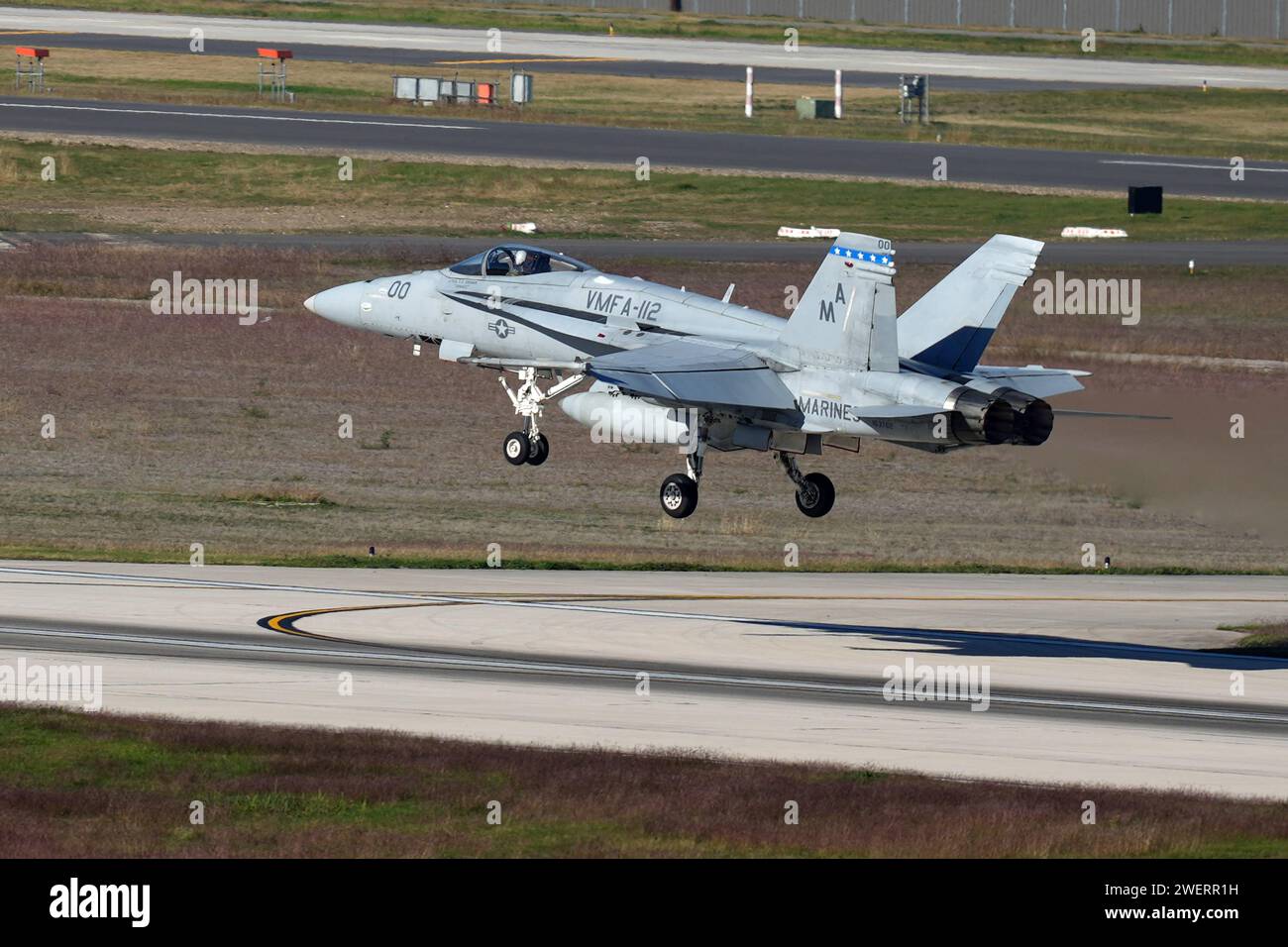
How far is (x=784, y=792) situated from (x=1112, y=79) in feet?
355

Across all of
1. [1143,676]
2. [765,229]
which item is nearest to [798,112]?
[765,229]

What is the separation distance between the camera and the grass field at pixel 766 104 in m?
113

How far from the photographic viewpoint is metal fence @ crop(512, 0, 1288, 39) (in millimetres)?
156750

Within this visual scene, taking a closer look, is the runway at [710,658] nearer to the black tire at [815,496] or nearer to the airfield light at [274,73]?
the black tire at [815,496]

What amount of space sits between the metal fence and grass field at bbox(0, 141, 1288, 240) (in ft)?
208

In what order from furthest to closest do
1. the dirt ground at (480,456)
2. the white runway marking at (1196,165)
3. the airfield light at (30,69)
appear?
the airfield light at (30,69)
the white runway marking at (1196,165)
the dirt ground at (480,456)

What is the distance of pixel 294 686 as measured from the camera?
128 feet

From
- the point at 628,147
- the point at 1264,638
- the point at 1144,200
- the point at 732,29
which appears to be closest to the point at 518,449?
the point at 1264,638

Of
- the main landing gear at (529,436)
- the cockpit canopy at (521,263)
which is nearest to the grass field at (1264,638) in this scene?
the main landing gear at (529,436)

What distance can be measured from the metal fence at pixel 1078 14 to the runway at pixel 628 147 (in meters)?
51.4

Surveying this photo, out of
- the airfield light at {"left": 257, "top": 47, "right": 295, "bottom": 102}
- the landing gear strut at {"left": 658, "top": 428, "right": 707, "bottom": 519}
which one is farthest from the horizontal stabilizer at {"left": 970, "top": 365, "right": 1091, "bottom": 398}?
the airfield light at {"left": 257, "top": 47, "right": 295, "bottom": 102}

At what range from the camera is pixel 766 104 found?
12138 cm
